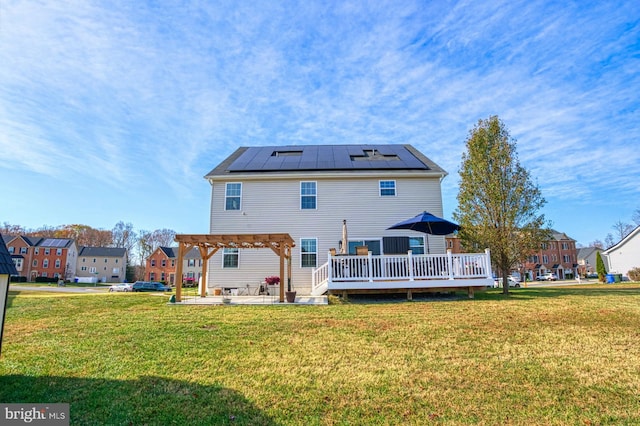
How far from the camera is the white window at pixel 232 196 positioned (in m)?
15.7

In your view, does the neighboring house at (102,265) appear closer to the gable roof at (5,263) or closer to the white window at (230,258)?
the white window at (230,258)

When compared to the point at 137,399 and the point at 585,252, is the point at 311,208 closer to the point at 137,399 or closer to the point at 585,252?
the point at 137,399

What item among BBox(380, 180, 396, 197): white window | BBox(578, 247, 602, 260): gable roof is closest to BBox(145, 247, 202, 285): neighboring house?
BBox(380, 180, 396, 197): white window

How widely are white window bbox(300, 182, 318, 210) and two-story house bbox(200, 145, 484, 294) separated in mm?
47

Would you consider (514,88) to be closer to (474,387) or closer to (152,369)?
(474,387)

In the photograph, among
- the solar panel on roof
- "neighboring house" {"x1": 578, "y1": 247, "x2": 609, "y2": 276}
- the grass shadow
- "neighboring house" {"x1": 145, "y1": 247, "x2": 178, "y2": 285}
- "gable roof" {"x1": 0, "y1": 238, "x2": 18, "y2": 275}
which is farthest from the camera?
"neighboring house" {"x1": 578, "y1": 247, "x2": 609, "y2": 276}

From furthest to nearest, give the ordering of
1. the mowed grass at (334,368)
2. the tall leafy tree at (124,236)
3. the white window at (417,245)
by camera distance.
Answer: the tall leafy tree at (124,236)
the white window at (417,245)
the mowed grass at (334,368)

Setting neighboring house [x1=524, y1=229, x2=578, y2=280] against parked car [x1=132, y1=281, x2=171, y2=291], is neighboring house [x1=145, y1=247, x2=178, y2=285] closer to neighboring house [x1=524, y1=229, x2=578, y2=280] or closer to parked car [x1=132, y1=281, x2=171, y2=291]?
parked car [x1=132, y1=281, x2=171, y2=291]

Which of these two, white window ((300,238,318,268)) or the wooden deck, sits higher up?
white window ((300,238,318,268))

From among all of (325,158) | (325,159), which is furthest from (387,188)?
(325,158)

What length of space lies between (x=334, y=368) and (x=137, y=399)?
2.59 meters

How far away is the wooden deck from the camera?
1091 cm
